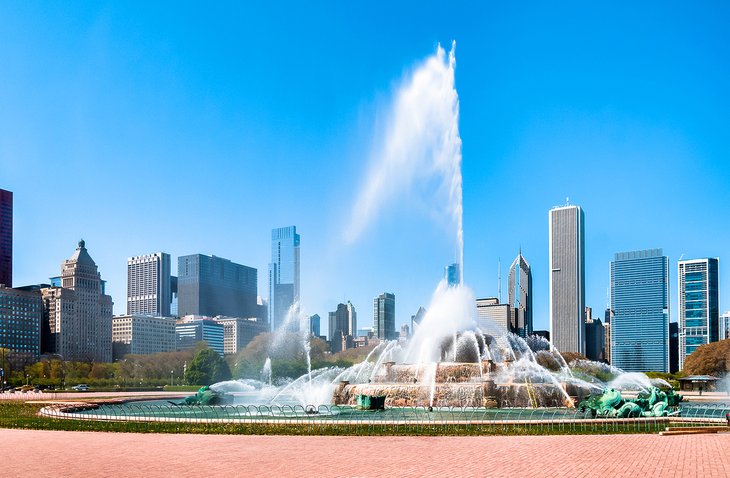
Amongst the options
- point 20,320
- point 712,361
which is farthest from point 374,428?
point 20,320

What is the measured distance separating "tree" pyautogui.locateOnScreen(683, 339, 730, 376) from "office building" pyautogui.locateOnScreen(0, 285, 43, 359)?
149835 millimetres

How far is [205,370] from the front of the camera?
95.1m

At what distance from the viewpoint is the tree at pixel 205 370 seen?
9438 centimetres

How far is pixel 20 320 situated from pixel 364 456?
19345 cm

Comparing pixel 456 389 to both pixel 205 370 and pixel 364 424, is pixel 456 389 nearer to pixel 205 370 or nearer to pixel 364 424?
pixel 364 424

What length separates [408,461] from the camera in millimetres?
18891

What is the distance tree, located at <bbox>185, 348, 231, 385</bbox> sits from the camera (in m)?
94.4

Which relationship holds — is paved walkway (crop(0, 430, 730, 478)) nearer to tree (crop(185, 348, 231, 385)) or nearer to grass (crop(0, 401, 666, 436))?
grass (crop(0, 401, 666, 436))

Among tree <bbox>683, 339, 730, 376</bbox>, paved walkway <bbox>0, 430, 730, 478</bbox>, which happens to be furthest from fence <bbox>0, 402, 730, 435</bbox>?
tree <bbox>683, 339, 730, 376</bbox>

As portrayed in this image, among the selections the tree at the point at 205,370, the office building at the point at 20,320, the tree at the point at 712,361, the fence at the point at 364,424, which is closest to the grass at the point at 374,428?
the fence at the point at 364,424

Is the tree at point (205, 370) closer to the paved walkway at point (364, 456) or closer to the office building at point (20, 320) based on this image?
the paved walkway at point (364, 456)

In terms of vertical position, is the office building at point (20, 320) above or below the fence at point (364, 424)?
below

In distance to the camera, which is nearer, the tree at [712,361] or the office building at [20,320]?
the tree at [712,361]

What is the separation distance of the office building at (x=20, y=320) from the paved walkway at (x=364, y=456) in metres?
179
